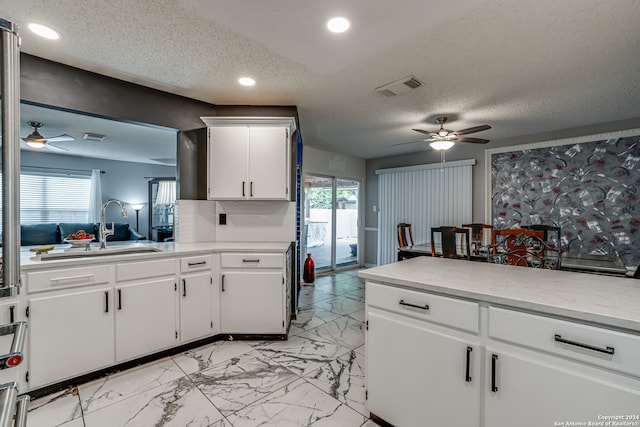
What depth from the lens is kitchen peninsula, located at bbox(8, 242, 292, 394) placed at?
6.19 ft

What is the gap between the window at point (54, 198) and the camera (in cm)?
579

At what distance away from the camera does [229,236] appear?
322 cm

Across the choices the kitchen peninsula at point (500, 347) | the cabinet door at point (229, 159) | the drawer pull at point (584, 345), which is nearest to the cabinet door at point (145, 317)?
the cabinet door at point (229, 159)

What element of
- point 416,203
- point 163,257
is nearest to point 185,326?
point 163,257

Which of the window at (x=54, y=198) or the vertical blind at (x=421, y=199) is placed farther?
the window at (x=54, y=198)

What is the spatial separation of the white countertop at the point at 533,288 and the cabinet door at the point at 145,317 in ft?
5.65

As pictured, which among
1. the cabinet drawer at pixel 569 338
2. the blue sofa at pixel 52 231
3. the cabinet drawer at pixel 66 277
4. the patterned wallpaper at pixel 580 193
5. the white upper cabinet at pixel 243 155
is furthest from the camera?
the blue sofa at pixel 52 231

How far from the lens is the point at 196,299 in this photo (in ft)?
8.35

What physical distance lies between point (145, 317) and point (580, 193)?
17.6 feet

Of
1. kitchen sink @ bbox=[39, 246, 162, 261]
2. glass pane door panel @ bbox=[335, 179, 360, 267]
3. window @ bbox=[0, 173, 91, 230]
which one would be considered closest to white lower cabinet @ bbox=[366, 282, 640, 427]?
kitchen sink @ bbox=[39, 246, 162, 261]

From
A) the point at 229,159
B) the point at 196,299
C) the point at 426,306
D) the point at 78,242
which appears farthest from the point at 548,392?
the point at 78,242

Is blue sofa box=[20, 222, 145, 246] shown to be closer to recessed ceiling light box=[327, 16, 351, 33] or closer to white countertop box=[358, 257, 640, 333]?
recessed ceiling light box=[327, 16, 351, 33]

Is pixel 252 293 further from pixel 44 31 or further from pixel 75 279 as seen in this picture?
pixel 44 31

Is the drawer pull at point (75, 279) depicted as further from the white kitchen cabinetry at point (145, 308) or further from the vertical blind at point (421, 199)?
the vertical blind at point (421, 199)
